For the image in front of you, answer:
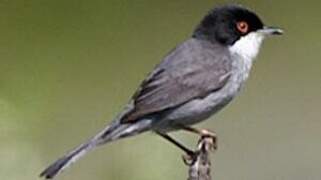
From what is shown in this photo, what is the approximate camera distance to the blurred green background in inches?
294

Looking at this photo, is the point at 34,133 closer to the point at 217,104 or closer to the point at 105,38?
the point at 105,38

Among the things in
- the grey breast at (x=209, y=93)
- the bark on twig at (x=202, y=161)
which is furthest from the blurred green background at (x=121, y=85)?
the bark on twig at (x=202, y=161)

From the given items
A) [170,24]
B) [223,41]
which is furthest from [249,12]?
[170,24]

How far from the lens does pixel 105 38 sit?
7.52 meters

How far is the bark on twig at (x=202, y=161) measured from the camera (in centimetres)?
599

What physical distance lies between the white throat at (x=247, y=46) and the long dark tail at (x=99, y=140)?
47 cm

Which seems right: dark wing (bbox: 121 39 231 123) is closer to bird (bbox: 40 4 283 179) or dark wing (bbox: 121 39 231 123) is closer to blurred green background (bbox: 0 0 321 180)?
bird (bbox: 40 4 283 179)

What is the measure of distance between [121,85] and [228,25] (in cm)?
84

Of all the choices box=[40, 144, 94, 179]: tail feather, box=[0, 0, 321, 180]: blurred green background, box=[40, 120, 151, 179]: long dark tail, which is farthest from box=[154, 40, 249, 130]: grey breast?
box=[0, 0, 321, 180]: blurred green background

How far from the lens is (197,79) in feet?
21.8

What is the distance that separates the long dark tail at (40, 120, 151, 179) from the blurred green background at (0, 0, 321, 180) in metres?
0.90

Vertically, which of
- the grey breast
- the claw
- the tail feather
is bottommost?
the claw

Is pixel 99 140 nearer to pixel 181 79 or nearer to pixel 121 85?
pixel 181 79

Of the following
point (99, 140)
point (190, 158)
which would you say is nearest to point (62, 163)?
point (99, 140)
